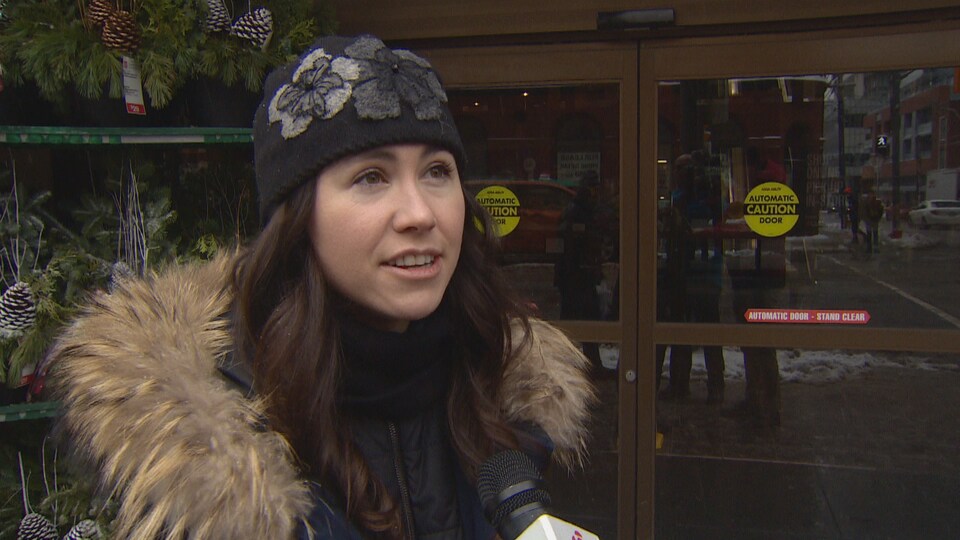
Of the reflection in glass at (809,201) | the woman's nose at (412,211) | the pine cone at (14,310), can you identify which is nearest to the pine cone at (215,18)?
the pine cone at (14,310)

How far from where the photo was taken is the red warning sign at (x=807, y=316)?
3.40 metres

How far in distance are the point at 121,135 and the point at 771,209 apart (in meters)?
2.70

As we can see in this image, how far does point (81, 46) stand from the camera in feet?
8.34

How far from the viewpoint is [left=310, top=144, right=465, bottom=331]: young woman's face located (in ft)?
4.19

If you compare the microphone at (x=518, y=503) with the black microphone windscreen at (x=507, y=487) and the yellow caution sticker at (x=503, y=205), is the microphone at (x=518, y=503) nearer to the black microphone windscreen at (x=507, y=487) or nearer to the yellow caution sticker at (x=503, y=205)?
the black microphone windscreen at (x=507, y=487)

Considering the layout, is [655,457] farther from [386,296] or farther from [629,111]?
[386,296]

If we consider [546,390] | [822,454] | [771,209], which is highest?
[771,209]

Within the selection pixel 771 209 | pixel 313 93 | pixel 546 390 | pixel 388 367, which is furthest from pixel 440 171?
pixel 771 209

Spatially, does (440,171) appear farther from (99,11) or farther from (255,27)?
(99,11)

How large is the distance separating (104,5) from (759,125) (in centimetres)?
270

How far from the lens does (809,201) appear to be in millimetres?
3457

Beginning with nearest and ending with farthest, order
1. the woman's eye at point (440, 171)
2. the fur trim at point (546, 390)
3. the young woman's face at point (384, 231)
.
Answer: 1. the young woman's face at point (384, 231)
2. the woman's eye at point (440, 171)
3. the fur trim at point (546, 390)

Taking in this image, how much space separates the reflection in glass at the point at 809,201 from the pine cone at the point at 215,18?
1843 millimetres

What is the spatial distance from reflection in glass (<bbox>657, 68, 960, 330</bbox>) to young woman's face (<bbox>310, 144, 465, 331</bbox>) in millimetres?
2352
